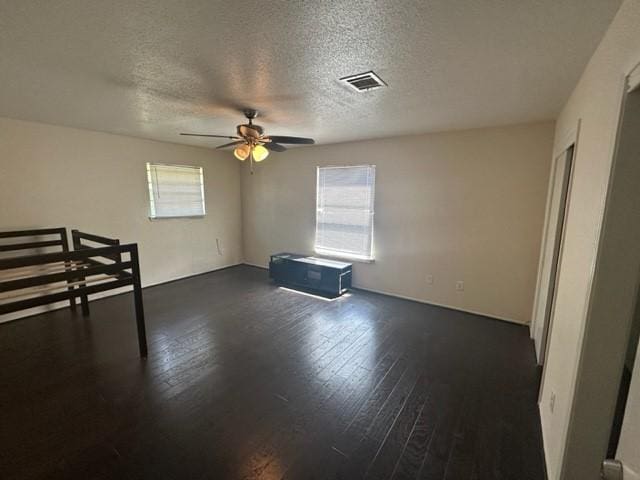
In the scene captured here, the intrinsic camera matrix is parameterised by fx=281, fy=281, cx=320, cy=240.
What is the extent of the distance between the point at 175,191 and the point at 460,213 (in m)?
4.47

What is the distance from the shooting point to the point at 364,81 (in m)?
2.08

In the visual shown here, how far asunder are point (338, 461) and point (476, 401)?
116 cm

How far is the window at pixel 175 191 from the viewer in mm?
4523

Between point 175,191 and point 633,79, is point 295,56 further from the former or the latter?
point 175,191

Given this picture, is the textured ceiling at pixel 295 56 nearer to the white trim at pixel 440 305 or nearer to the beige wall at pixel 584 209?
the beige wall at pixel 584 209

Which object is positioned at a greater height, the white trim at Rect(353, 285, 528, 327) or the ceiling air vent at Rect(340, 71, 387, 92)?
the ceiling air vent at Rect(340, 71, 387, 92)

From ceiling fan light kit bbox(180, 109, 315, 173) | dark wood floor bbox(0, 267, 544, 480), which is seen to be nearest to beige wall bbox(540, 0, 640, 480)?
dark wood floor bbox(0, 267, 544, 480)

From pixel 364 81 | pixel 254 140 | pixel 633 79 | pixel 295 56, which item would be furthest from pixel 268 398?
pixel 633 79

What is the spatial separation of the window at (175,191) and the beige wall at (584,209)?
5.09 metres

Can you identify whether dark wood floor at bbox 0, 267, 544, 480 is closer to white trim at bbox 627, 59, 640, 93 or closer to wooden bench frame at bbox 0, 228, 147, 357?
wooden bench frame at bbox 0, 228, 147, 357

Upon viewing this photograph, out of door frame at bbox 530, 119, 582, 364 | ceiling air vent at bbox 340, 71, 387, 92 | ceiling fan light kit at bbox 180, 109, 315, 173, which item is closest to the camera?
ceiling air vent at bbox 340, 71, 387, 92

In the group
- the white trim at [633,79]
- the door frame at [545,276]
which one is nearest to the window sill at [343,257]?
the door frame at [545,276]

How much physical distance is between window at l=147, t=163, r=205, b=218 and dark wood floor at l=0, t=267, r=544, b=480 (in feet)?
6.16

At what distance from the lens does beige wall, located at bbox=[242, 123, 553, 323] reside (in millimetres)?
→ 3232
